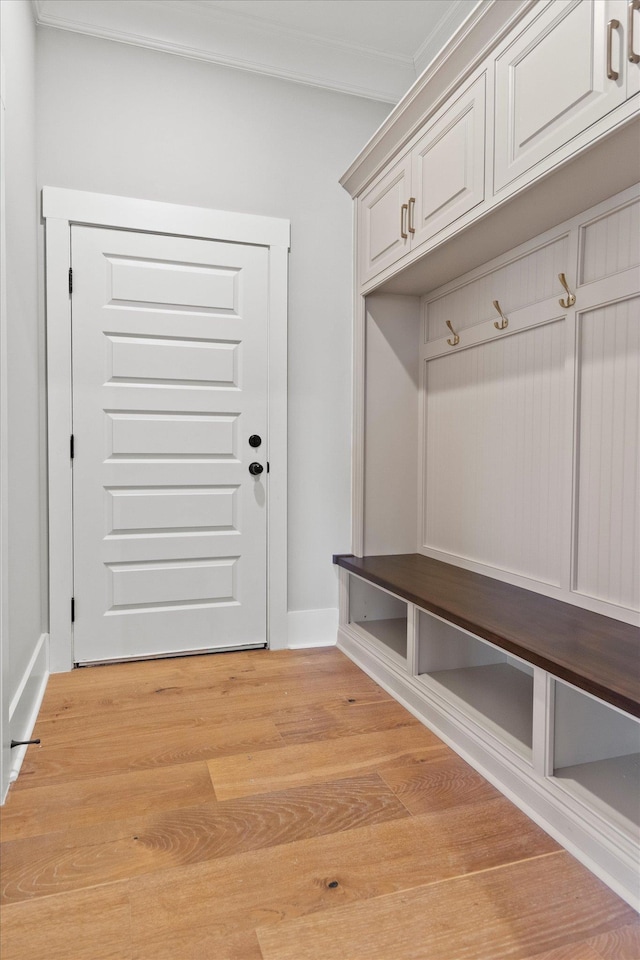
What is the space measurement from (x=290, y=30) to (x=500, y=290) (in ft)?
5.44

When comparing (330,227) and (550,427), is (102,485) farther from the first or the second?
(550,427)

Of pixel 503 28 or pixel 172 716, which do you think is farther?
pixel 172 716

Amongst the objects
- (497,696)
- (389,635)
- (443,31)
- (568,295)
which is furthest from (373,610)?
(443,31)

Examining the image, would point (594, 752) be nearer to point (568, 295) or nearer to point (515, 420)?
point (515, 420)

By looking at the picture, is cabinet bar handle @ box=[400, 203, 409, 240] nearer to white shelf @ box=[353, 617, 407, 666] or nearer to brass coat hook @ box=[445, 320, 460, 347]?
brass coat hook @ box=[445, 320, 460, 347]

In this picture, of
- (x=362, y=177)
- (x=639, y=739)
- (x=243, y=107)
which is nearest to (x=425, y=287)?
(x=362, y=177)

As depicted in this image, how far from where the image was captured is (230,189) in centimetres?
282

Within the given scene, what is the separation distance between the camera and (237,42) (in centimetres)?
274

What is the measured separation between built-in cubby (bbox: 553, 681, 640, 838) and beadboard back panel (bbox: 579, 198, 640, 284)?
123 cm

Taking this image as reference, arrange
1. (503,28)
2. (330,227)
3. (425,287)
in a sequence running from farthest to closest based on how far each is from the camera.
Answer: (330,227) → (425,287) → (503,28)

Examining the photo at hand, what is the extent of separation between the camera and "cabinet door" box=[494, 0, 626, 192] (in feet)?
4.68

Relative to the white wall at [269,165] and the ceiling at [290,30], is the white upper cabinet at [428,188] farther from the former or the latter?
the ceiling at [290,30]

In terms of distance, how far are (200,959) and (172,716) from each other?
3.62 feet

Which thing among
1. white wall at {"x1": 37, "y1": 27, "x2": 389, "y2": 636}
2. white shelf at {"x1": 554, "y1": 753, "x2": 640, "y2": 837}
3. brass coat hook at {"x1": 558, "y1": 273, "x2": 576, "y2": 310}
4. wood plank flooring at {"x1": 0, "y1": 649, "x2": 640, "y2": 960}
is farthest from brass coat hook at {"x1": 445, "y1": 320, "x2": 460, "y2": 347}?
white shelf at {"x1": 554, "y1": 753, "x2": 640, "y2": 837}
